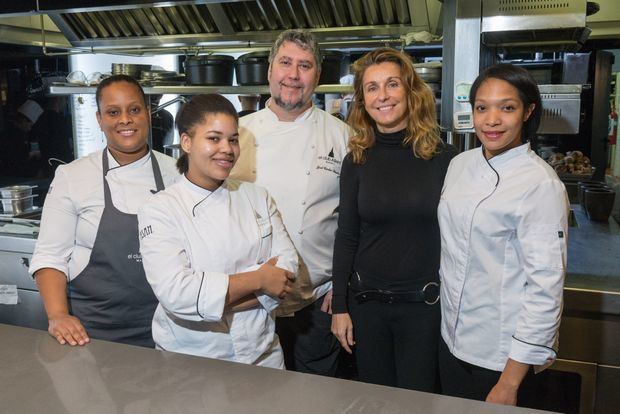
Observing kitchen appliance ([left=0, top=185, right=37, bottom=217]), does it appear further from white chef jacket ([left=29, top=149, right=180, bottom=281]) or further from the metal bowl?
white chef jacket ([left=29, top=149, right=180, bottom=281])

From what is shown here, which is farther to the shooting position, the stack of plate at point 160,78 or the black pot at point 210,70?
the stack of plate at point 160,78

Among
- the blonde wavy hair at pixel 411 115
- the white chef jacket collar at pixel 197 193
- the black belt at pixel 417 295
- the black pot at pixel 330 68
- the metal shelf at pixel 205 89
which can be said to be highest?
the black pot at pixel 330 68

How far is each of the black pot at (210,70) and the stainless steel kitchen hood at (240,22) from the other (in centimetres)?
27

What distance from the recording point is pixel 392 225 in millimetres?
1683

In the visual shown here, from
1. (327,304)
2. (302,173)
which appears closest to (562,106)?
(302,173)

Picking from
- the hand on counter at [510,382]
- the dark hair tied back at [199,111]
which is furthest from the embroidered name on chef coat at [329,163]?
the hand on counter at [510,382]

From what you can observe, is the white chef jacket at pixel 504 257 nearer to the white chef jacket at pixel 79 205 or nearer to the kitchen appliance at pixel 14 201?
the white chef jacket at pixel 79 205

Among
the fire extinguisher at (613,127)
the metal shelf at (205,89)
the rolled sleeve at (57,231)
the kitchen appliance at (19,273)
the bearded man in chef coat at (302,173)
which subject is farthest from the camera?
the fire extinguisher at (613,127)

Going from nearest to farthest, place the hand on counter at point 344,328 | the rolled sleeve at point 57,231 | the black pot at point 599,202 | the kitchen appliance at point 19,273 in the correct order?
the rolled sleeve at point 57,231, the hand on counter at point 344,328, the black pot at point 599,202, the kitchen appliance at point 19,273

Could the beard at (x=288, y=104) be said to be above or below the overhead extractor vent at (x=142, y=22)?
below

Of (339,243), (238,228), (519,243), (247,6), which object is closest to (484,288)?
(519,243)

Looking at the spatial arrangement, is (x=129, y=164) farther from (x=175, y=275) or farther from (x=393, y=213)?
(x=393, y=213)

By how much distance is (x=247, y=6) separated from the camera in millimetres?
3281

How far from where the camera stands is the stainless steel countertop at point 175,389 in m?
0.98
